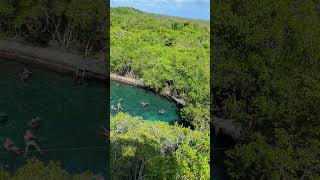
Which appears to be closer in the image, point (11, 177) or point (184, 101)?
point (11, 177)

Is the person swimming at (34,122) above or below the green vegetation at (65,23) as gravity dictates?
below

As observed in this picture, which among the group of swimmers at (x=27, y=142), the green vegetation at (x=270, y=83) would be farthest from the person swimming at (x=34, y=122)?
the green vegetation at (x=270, y=83)

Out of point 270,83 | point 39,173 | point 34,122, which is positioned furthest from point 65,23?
point 270,83

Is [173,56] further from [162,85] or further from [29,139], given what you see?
[29,139]

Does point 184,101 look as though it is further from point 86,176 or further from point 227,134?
point 86,176

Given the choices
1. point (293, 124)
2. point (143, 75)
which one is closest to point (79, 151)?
point (143, 75)

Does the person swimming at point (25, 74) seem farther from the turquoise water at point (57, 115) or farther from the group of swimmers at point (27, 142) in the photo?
the group of swimmers at point (27, 142)
